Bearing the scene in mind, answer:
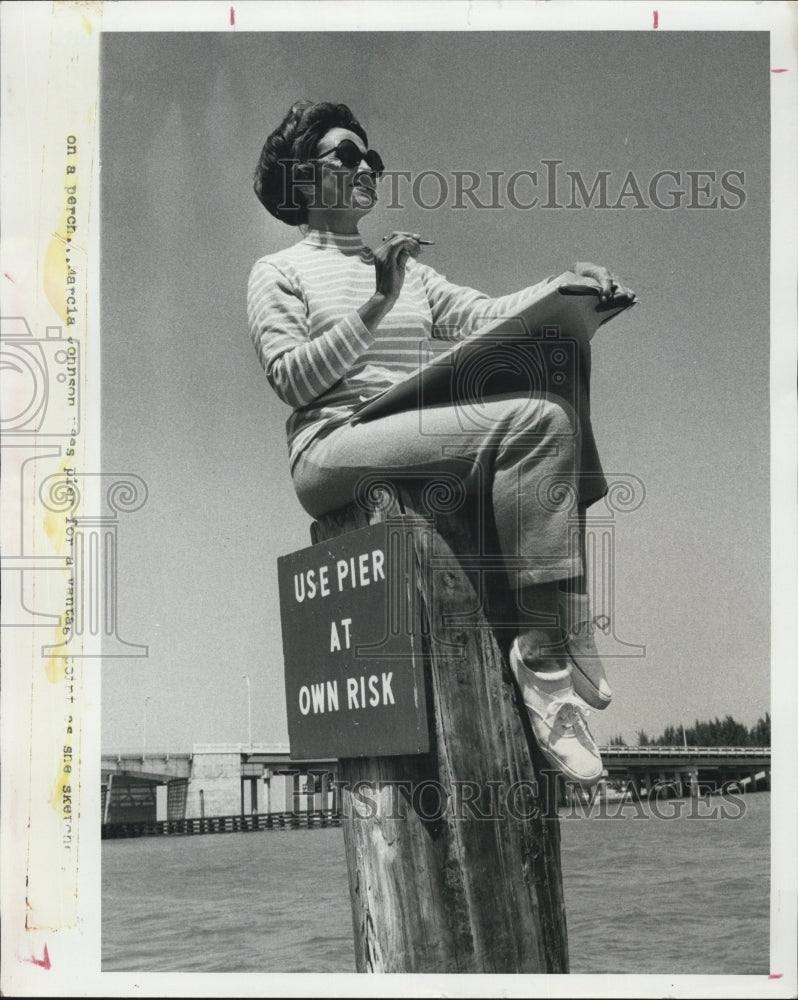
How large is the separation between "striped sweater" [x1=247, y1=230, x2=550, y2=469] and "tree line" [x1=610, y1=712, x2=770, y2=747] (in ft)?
4.97

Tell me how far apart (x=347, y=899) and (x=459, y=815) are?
3.57 ft

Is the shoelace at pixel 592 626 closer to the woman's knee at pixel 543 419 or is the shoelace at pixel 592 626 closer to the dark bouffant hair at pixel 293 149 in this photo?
the woman's knee at pixel 543 419

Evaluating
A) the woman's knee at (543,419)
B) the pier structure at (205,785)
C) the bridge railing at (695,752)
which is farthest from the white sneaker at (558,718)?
the pier structure at (205,785)

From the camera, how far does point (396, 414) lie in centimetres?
431

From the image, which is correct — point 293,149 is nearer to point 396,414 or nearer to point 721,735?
point 396,414

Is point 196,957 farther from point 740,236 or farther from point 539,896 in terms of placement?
point 740,236

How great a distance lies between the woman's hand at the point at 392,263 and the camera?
15.0ft

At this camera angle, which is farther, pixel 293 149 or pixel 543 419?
pixel 293 149

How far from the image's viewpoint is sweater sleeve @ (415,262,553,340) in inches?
184

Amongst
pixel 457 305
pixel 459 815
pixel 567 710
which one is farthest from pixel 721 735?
pixel 457 305

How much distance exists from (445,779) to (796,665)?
4.70 feet

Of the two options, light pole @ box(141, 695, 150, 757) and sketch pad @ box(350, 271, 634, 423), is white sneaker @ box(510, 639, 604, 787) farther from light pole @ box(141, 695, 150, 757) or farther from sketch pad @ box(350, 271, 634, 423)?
light pole @ box(141, 695, 150, 757)

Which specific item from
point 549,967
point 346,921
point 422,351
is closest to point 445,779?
point 549,967

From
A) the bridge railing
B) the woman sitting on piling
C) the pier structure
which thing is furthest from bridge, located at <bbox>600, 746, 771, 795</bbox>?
the pier structure
